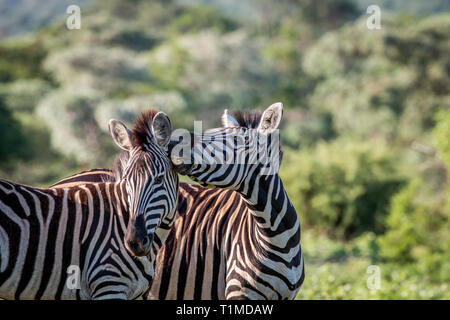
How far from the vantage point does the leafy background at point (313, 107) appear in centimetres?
1602

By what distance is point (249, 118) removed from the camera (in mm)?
4848

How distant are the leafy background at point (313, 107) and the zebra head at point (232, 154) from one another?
3694mm

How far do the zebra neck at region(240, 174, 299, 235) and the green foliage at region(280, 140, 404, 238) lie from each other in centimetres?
1519

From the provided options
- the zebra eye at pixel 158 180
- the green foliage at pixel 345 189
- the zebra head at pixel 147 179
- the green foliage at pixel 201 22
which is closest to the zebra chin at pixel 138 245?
the zebra head at pixel 147 179

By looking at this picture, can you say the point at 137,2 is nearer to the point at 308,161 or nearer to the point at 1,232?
the point at 308,161

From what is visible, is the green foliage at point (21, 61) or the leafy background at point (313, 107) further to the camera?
the green foliage at point (21, 61)

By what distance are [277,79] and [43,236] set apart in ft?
137

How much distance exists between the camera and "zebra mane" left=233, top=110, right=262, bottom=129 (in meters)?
4.82

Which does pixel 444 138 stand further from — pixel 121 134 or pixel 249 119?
pixel 121 134

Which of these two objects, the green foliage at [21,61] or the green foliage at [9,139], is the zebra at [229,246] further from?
the green foliage at [21,61]

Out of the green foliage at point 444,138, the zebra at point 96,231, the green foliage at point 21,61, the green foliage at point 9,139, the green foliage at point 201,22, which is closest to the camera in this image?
the zebra at point 96,231

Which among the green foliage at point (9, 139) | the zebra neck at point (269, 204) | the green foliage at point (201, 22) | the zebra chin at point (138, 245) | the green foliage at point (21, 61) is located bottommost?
the zebra chin at point (138, 245)

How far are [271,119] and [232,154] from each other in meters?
0.40

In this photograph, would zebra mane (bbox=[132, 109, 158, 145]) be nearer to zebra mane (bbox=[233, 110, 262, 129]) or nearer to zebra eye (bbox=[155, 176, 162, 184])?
zebra eye (bbox=[155, 176, 162, 184])
